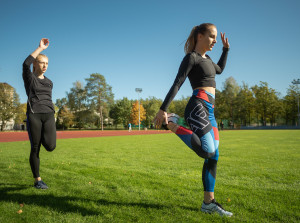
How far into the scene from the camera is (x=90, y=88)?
187 ft

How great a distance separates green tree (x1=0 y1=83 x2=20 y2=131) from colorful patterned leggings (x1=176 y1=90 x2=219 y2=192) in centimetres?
5518

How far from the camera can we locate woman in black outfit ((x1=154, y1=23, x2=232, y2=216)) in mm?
2535

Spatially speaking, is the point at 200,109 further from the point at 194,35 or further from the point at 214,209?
A: the point at 214,209

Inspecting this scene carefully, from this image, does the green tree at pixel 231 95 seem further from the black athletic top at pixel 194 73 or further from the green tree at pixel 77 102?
the black athletic top at pixel 194 73

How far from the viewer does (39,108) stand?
3840 mm

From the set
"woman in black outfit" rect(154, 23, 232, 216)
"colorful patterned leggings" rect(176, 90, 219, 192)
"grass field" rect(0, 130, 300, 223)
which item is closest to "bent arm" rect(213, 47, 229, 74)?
"woman in black outfit" rect(154, 23, 232, 216)

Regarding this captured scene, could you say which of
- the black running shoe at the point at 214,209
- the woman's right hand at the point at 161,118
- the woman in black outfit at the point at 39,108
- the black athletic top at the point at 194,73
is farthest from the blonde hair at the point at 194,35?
the woman in black outfit at the point at 39,108

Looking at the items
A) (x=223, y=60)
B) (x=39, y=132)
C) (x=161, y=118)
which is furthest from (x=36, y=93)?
(x=223, y=60)

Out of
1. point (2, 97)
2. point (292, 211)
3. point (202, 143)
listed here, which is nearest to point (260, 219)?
point (292, 211)

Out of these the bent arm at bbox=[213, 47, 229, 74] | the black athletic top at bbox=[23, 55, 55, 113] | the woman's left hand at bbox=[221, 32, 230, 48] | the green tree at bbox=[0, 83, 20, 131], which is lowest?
the black athletic top at bbox=[23, 55, 55, 113]

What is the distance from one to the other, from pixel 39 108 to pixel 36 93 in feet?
0.94

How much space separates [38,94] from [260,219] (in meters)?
4.05

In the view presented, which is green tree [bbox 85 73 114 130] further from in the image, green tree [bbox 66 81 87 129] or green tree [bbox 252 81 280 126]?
green tree [bbox 252 81 280 126]

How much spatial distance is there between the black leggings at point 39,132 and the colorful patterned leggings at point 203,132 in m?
2.64
